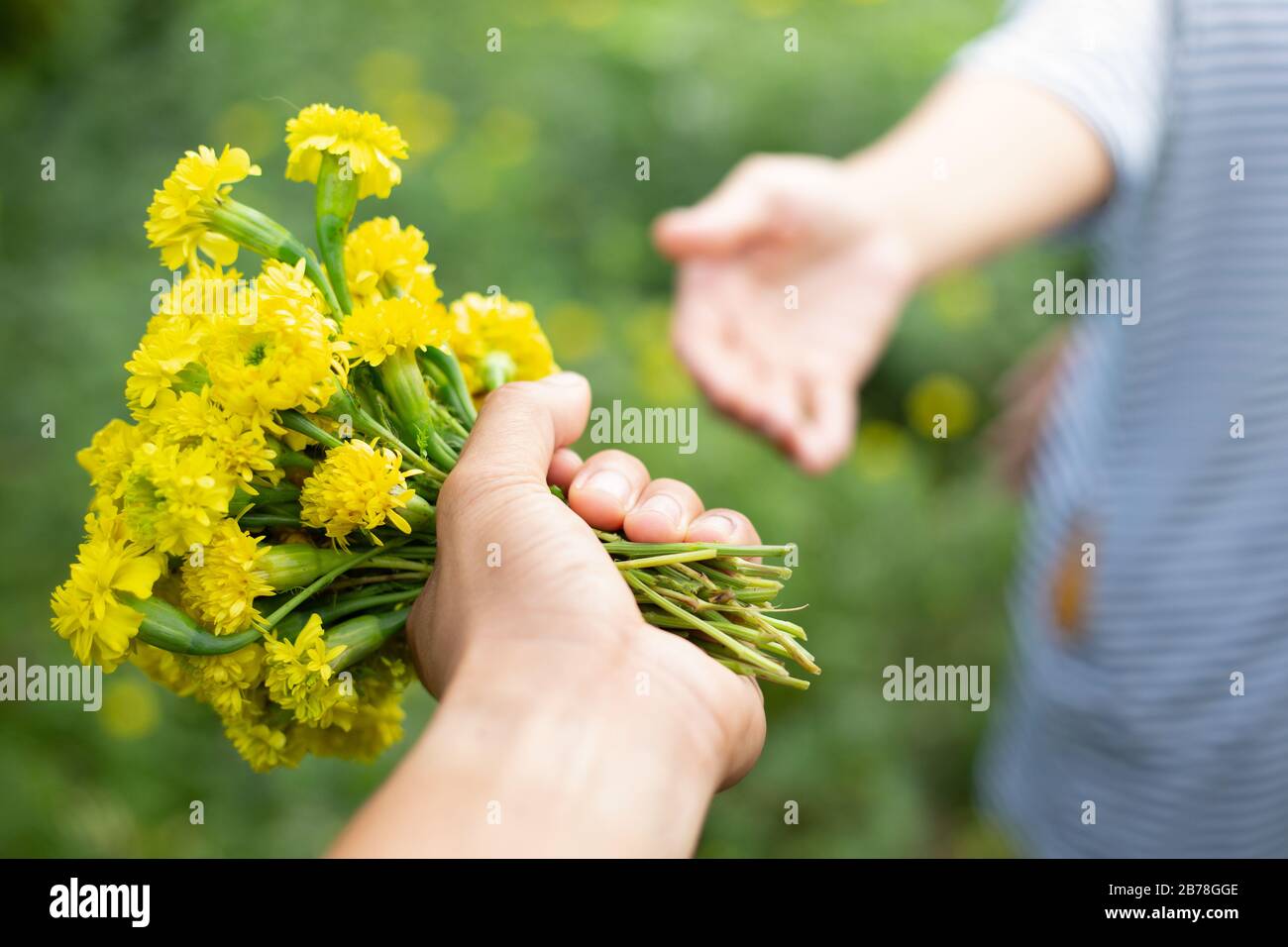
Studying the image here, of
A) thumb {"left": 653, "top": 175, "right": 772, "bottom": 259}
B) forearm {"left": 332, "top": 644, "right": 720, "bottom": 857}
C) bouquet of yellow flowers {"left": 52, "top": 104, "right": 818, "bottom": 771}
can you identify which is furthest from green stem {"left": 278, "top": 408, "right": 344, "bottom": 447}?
thumb {"left": 653, "top": 175, "right": 772, "bottom": 259}

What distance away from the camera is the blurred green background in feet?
6.87

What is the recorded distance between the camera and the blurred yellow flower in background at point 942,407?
119 inches

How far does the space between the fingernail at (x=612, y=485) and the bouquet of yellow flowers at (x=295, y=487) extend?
0.04 metres

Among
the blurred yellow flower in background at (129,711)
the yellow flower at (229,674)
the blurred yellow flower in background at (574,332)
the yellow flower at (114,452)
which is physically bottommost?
the blurred yellow flower in background at (129,711)

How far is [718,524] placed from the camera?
928 millimetres

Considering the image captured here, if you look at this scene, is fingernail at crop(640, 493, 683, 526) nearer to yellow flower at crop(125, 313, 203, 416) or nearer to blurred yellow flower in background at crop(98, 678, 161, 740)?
yellow flower at crop(125, 313, 203, 416)

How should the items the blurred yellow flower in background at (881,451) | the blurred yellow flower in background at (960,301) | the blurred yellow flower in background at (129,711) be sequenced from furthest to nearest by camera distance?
1. the blurred yellow flower in background at (960,301)
2. the blurred yellow flower in background at (881,451)
3. the blurred yellow flower in background at (129,711)

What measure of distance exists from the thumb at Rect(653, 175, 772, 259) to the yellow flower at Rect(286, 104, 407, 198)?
755 mm

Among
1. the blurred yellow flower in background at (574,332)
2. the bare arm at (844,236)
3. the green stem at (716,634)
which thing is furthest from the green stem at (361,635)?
the blurred yellow flower in background at (574,332)

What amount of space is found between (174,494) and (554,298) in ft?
7.07

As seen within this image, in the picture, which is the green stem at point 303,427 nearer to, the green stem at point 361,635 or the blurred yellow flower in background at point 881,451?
the green stem at point 361,635

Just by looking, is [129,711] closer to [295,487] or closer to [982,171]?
[295,487]

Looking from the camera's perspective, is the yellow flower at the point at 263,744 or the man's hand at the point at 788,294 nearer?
the yellow flower at the point at 263,744

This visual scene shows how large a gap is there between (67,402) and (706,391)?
1.62 metres
